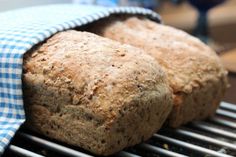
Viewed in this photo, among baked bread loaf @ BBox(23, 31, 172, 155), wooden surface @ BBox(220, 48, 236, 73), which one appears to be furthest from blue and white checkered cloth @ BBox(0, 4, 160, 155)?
wooden surface @ BBox(220, 48, 236, 73)

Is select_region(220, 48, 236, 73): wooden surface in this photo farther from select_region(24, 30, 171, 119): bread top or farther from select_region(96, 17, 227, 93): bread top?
select_region(24, 30, 171, 119): bread top

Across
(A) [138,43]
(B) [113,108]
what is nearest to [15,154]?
(B) [113,108]

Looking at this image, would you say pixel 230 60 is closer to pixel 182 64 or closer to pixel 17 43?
pixel 182 64

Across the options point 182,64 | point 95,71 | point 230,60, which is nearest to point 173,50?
point 182,64

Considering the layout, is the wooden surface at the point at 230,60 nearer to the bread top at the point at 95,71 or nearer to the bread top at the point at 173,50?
the bread top at the point at 173,50

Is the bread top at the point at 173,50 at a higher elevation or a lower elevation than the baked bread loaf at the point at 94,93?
higher

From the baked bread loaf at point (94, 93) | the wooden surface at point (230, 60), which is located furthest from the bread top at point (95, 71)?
the wooden surface at point (230, 60)

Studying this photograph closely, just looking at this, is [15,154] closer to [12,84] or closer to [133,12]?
[12,84]
